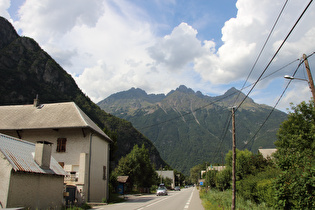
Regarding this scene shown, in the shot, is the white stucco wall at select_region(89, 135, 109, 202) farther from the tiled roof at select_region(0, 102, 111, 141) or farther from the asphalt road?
the asphalt road

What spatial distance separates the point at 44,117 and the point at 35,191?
1234 centimetres

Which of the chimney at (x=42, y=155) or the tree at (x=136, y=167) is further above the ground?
the chimney at (x=42, y=155)

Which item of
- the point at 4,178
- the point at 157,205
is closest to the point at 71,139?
the point at 157,205

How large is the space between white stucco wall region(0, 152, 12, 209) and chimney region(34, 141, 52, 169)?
8.34 feet

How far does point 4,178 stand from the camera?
1137 centimetres

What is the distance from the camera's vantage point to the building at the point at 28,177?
11438mm

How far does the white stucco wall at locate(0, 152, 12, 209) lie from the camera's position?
11.2 m

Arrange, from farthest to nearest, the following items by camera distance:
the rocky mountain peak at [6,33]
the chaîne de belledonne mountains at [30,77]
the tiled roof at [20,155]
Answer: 1. the rocky mountain peak at [6,33]
2. the chaîne de belledonne mountains at [30,77]
3. the tiled roof at [20,155]

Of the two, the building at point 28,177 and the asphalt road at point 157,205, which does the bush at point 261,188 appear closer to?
the asphalt road at point 157,205

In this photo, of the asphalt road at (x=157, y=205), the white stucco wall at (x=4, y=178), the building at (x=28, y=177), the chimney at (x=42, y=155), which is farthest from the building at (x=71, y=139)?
the white stucco wall at (x=4, y=178)

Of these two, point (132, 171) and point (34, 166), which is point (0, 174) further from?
point (132, 171)

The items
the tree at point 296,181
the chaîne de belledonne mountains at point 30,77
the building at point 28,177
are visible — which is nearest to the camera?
Result: the tree at point 296,181

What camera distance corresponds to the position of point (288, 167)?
1193cm

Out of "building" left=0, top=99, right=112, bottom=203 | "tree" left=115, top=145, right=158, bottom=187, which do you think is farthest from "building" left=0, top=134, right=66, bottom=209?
"tree" left=115, top=145, right=158, bottom=187
